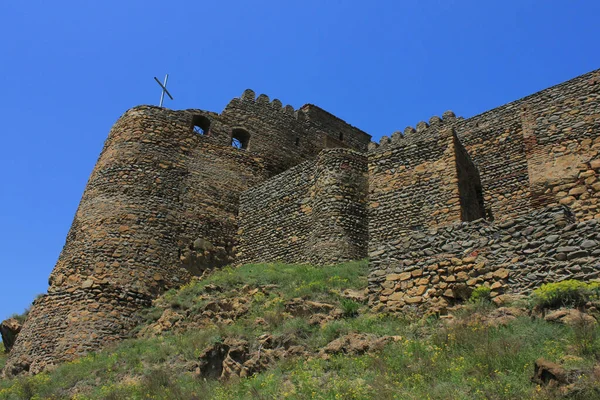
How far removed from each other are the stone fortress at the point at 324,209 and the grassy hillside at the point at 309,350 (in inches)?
41.2

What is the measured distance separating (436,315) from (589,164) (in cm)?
578

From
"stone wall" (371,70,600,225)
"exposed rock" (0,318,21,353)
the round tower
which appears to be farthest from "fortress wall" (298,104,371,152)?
"exposed rock" (0,318,21,353)

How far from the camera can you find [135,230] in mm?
17812

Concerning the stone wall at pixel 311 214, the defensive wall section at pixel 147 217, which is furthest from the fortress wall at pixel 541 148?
the defensive wall section at pixel 147 217

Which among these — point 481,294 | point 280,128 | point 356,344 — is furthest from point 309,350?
point 280,128

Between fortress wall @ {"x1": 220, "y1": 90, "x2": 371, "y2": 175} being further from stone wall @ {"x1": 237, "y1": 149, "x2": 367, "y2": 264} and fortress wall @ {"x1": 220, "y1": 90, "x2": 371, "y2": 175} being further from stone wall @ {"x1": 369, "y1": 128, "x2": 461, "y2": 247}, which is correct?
stone wall @ {"x1": 369, "y1": 128, "x2": 461, "y2": 247}

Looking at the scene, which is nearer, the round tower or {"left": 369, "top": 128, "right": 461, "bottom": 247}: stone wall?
{"left": 369, "top": 128, "right": 461, "bottom": 247}: stone wall

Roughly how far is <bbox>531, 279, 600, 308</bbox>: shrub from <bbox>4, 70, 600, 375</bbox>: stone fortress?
0.61 m

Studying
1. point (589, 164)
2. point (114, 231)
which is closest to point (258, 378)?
point (589, 164)

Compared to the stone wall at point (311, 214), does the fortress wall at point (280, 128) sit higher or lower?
higher

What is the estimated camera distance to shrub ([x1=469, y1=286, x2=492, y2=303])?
9.67 metres

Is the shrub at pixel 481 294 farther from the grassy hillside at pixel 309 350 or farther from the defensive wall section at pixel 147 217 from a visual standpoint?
the defensive wall section at pixel 147 217

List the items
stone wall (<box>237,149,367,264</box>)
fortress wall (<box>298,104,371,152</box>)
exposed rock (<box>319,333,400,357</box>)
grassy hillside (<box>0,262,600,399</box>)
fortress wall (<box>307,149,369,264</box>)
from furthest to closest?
1. fortress wall (<box>298,104,371,152</box>)
2. stone wall (<box>237,149,367,264</box>)
3. fortress wall (<box>307,149,369,264</box>)
4. exposed rock (<box>319,333,400,357</box>)
5. grassy hillside (<box>0,262,600,399</box>)

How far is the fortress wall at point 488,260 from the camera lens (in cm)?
920
